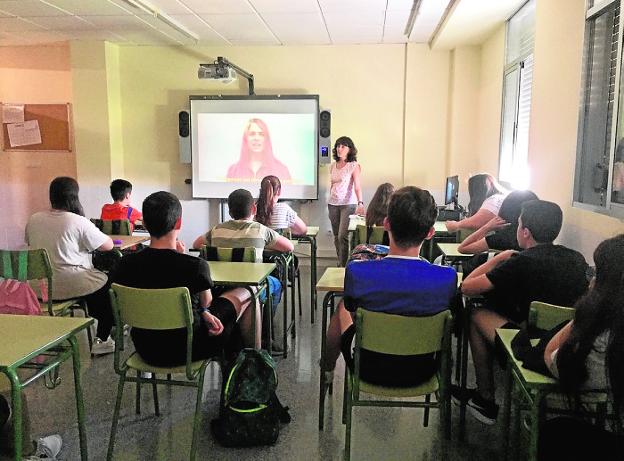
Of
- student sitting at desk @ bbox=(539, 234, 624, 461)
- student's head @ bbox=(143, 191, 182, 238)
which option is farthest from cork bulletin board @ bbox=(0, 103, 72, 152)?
student sitting at desk @ bbox=(539, 234, 624, 461)

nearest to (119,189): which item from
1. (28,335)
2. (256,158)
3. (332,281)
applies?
(256,158)

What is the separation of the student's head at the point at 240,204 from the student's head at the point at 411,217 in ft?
4.55

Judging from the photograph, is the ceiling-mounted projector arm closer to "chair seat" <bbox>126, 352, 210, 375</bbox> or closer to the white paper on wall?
the white paper on wall

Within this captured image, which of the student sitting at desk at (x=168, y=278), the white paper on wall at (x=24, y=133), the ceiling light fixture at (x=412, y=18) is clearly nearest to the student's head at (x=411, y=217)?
the student sitting at desk at (x=168, y=278)

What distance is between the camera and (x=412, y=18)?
17.4ft

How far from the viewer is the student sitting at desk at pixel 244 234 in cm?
333

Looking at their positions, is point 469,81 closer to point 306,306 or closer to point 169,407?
point 306,306

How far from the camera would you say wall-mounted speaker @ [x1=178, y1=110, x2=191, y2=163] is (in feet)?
21.7

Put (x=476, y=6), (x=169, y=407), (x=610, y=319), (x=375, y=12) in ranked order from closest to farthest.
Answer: (x=610, y=319) → (x=169, y=407) → (x=476, y=6) → (x=375, y=12)

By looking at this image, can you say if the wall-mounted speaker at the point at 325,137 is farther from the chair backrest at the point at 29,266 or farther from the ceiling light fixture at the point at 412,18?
the chair backrest at the point at 29,266

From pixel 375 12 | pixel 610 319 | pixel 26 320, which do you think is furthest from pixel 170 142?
pixel 610 319

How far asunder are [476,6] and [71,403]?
14.2 ft

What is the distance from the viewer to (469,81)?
629 cm

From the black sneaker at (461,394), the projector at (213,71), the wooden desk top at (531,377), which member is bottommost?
the black sneaker at (461,394)
